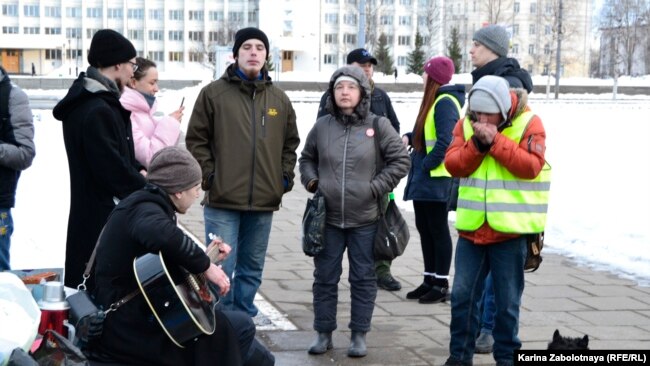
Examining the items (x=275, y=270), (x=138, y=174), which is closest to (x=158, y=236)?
(x=138, y=174)

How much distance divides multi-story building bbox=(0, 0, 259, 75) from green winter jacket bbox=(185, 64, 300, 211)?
107 metres

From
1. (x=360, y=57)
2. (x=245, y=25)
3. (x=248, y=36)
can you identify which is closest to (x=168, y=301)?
(x=248, y=36)

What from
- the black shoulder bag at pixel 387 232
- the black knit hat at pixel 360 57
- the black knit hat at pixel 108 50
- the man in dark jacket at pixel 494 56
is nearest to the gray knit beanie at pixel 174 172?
the black knit hat at pixel 108 50

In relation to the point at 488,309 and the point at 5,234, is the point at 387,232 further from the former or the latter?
the point at 5,234

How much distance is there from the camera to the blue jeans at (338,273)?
659 centimetres

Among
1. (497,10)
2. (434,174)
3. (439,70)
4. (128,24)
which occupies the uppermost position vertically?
(497,10)

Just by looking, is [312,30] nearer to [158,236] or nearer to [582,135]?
[582,135]

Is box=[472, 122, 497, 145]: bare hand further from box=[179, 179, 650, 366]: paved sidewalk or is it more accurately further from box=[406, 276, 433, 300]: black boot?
box=[406, 276, 433, 300]: black boot

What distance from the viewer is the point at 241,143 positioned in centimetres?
682

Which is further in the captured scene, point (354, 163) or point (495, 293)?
point (354, 163)

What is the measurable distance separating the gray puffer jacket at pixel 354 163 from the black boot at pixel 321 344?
71 centimetres

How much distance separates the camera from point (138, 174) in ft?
19.1

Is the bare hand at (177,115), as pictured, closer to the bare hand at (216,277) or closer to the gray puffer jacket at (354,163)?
the gray puffer jacket at (354,163)

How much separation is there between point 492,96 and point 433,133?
94.4 inches
